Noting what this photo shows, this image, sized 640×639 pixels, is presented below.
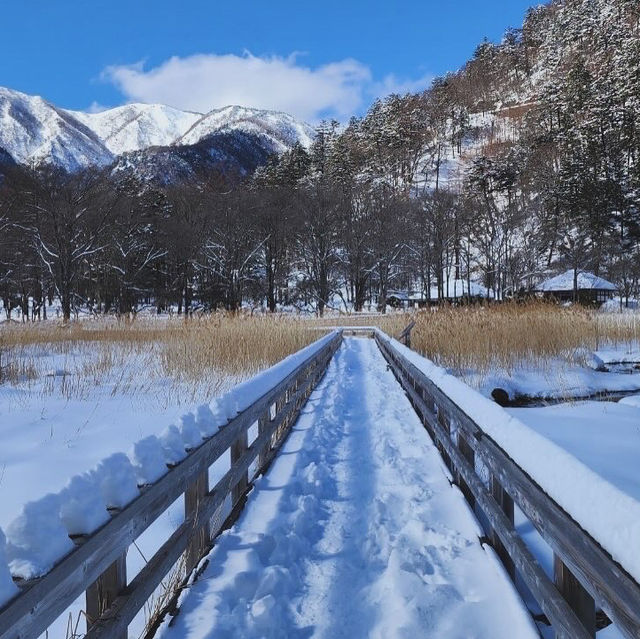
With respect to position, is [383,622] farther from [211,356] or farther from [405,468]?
[211,356]

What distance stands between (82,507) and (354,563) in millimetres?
1776

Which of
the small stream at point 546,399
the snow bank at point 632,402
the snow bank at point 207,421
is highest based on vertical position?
the snow bank at point 207,421

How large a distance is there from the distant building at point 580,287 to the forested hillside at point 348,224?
6.39 ft

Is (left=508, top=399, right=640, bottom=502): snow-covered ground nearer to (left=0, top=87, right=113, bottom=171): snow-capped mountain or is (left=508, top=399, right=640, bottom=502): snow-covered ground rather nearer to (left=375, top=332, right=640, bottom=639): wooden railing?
(left=375, top=332, right=640, bottom=639): wooden railing

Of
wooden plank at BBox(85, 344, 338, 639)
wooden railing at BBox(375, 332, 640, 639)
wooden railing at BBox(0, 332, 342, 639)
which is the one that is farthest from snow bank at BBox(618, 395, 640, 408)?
wooden plank at BBox(85, 344, 338, 639)

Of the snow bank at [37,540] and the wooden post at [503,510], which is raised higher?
the snow bank at [37,540]

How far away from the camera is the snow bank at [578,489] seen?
1.15 meters

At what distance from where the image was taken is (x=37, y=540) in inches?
44.6

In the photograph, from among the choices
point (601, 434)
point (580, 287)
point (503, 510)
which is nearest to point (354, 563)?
point (503, 510)

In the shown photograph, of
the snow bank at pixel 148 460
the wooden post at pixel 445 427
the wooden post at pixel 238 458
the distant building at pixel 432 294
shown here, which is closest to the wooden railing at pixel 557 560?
the wooden post at pixel 445 427

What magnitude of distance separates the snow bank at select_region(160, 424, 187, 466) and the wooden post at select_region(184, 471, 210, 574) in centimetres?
31

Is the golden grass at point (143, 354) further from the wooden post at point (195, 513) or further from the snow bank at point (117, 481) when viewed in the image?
the snow bank at point (117, 481)

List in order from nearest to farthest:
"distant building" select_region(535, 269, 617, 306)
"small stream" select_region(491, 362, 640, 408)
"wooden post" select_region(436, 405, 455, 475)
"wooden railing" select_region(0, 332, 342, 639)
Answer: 1. "wooden railing" select_region(0, 332, 342, 639)
2. "wooden post" select_region(436, 405, 455, 475)
3. "small stream" select_region(491, 362, 640, 408)
4. "distant building" select_region(535, 269, 617, 306)

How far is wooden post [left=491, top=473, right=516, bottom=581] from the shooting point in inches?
96.0
